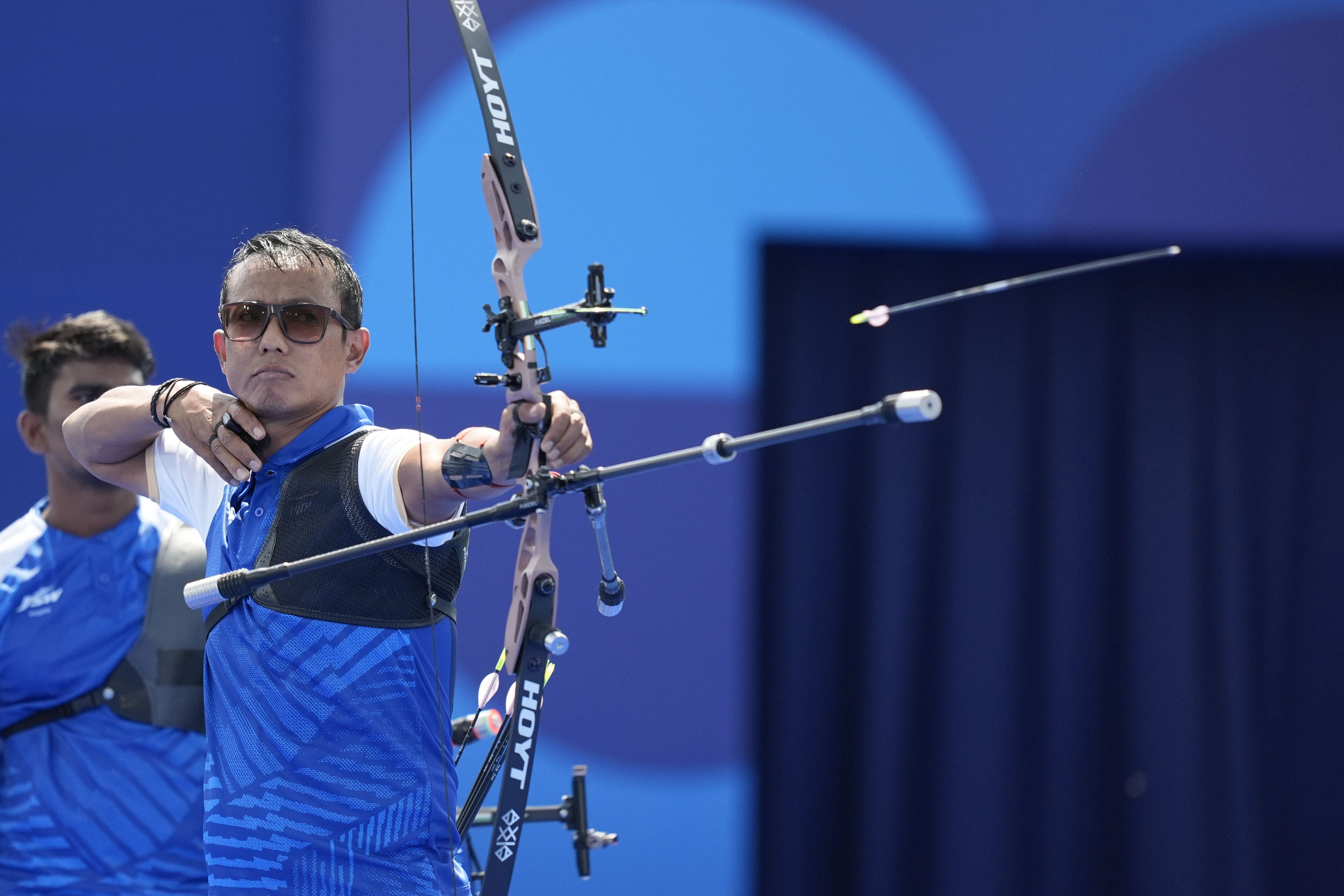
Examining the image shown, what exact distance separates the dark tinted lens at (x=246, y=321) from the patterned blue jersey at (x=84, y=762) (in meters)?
0.99

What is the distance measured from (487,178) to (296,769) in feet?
2.59

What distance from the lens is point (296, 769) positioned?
63.5 inches

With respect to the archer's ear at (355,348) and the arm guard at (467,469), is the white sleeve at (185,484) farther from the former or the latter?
the arm guard at (467,469)

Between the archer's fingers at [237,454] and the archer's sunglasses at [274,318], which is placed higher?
the archer's sunglasses at [274,318]

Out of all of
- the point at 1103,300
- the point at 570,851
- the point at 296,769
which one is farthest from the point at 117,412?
the point at 1103,300

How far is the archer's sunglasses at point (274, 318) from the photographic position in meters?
1.69

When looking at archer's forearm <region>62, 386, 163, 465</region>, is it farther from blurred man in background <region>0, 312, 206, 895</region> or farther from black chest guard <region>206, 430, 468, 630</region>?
blurred man in background <region>0, 312, 206, 895</region>

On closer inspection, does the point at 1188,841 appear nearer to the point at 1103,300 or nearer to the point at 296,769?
the point at 1103,300

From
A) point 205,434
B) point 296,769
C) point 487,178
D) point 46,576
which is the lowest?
point 296,769

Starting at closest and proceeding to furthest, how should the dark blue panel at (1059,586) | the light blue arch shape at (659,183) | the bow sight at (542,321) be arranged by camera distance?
1. the bow sight at (542,321)
2. the light blue arch shape at (659,183)
3. the dark blue panel at (1059,586)

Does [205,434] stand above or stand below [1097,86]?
below


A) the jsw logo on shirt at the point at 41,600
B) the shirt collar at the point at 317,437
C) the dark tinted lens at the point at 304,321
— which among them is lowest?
the jsw logo on shirt at the point at 41,600

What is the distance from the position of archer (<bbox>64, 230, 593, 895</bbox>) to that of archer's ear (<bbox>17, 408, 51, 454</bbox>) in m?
1.03

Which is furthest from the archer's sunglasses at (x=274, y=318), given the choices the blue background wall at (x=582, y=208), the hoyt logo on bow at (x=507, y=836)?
the blue background wall at (x=582, y=208)
